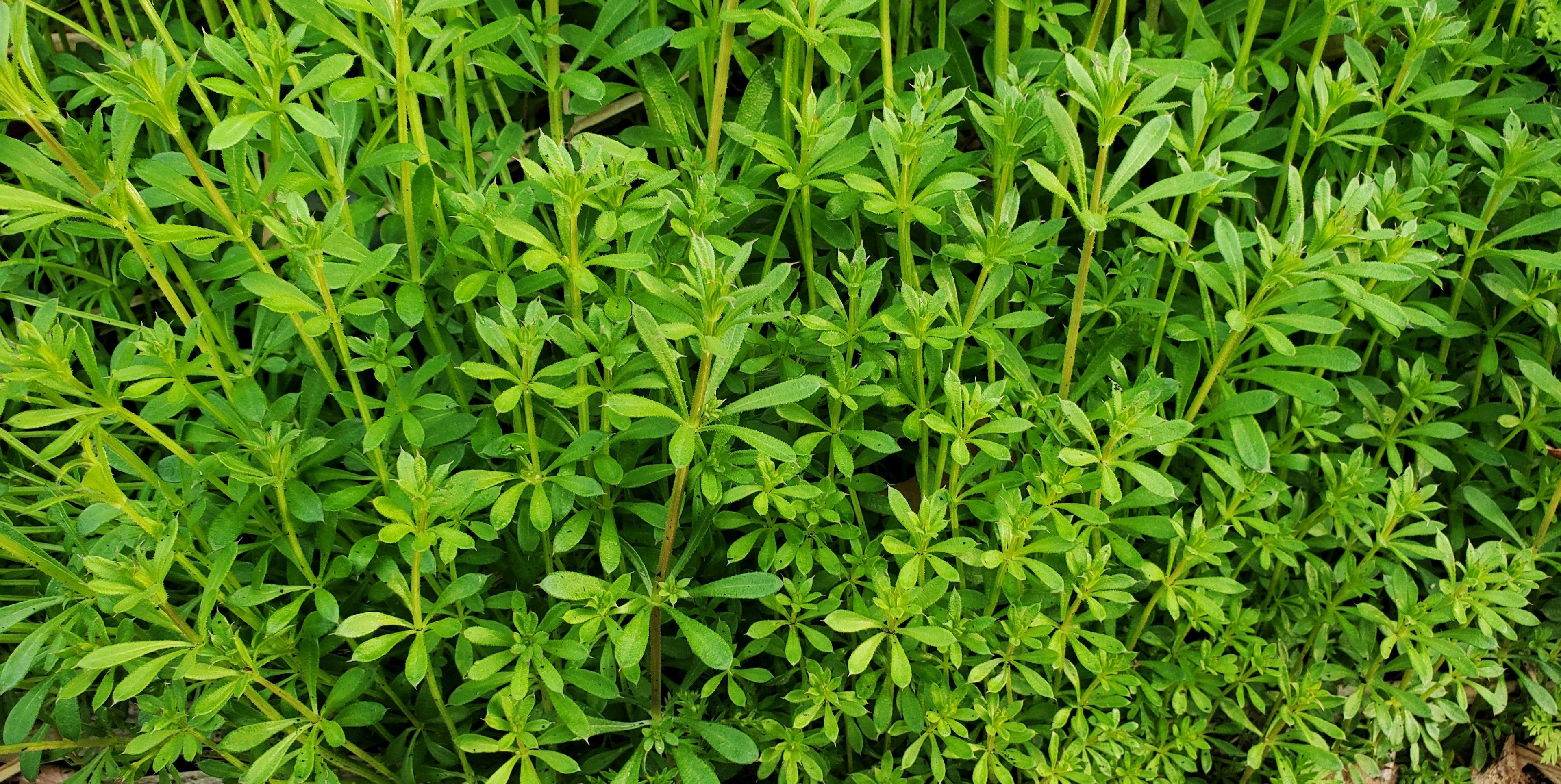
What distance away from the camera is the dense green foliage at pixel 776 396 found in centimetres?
156

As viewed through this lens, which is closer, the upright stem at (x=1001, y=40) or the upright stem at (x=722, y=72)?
the upright stem at (x=722, y=72)

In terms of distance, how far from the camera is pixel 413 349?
7.12 ft

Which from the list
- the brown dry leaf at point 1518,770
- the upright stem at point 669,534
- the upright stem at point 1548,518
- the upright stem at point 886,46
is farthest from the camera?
the brown dry leaf at point 1518,770

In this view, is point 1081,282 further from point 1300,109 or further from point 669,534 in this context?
point 669,534

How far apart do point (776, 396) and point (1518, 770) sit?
230 cm

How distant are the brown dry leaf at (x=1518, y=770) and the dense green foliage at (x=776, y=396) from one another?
9 cm

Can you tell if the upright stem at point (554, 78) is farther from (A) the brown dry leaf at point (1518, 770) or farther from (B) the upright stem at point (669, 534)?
(A) the brown dry leaf at point (1518, 770)

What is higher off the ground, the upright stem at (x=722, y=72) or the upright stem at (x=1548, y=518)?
the upright stem at (x=722, y=72)

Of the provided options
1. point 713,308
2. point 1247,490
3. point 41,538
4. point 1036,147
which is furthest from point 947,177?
point 41,538

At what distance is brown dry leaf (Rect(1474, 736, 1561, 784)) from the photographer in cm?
246

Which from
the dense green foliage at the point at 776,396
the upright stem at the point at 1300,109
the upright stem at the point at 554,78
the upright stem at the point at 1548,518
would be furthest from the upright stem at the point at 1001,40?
the upright stem at the point at 1548,518

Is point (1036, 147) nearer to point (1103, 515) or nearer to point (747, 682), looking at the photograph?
point (1103, 515)

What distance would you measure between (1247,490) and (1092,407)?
33 cm

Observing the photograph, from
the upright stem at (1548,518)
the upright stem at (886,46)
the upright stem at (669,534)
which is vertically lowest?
the upright stem at (1548,518)
